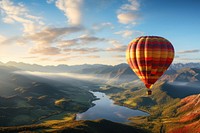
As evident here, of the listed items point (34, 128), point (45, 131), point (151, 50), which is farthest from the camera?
point (34, 128)

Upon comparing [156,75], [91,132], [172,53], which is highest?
[172,53]

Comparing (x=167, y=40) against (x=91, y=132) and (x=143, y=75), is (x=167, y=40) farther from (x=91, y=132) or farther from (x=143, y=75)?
(x=91, y=132)

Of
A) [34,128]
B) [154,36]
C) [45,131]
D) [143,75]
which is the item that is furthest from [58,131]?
[154,36]

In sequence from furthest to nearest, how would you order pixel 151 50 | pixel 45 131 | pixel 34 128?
pixel 34 128
pixel 45 131
pixel 151 50

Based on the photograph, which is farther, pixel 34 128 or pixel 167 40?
pixel 34 128

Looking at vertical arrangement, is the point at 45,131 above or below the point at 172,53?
below
